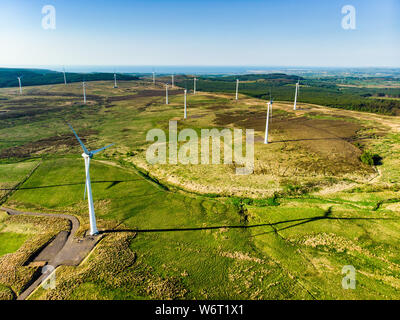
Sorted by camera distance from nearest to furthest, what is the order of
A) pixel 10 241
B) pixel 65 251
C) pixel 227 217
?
pixel 65 251, pixel 10 241, pixel 227 217

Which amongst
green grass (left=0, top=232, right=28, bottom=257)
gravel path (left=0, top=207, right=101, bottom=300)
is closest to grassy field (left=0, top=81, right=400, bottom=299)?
green grass (left=0, top=232, right=28, bottom=257)

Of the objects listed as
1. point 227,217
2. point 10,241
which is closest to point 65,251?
point 10,241

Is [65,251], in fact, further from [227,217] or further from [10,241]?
[227,217]

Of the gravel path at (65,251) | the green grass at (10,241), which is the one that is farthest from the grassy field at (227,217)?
the gravel path at (65,251)

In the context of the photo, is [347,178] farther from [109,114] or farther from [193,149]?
[109,114]

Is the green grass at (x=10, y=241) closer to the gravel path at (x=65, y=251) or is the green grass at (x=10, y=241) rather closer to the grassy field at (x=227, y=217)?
the grassy field at (x=227, y=217)

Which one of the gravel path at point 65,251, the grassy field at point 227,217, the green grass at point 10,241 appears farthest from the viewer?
the green grass at point 10,241

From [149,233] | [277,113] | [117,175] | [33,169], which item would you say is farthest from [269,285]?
[277,113]

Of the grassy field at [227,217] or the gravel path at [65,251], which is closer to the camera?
the grassy field at [227,217]
